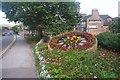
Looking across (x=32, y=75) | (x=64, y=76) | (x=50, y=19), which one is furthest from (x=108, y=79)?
(x=50, y=19)

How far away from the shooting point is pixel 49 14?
65.9 feet

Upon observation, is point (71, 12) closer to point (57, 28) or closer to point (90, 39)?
point (57, 28)

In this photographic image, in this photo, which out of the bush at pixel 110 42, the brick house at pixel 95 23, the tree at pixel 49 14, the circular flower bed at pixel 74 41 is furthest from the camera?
the brick house at pixel 95 23

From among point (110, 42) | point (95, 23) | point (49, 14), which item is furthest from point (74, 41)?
point (95, 23)

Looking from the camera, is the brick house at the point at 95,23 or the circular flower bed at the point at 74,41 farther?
the brick house at the point at 95,23

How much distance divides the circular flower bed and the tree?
7466 millimetres

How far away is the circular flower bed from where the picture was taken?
37.4 ft

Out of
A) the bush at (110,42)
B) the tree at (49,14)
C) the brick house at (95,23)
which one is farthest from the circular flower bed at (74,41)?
the brick house at (95,23)

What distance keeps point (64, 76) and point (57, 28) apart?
49.6ft

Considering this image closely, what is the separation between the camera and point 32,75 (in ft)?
25.4

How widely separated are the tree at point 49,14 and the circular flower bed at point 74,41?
24.5 feet

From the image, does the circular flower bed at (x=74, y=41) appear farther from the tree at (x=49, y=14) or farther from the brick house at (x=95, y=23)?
the brick house at (x=95, y=23)

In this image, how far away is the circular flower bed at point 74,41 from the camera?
11389 millimetres

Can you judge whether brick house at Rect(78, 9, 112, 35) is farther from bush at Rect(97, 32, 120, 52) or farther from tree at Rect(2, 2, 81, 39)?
bush at Rect(97, 32, 120, 52)
